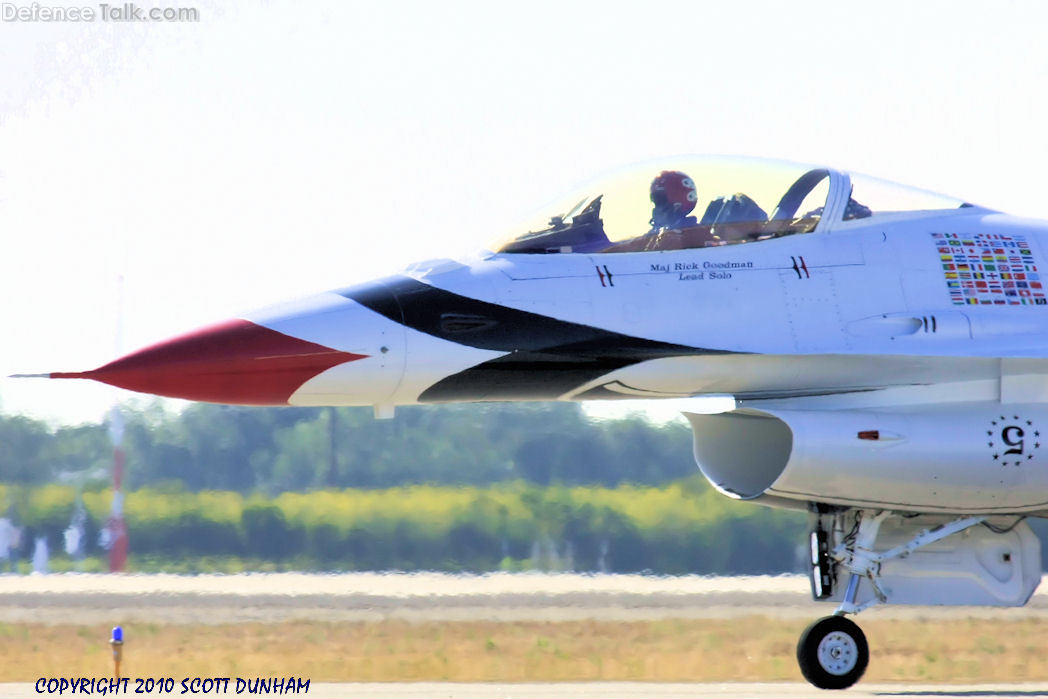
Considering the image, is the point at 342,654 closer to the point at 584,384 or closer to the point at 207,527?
the point at 207,527

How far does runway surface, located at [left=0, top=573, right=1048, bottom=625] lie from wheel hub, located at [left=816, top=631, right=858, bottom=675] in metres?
4.49

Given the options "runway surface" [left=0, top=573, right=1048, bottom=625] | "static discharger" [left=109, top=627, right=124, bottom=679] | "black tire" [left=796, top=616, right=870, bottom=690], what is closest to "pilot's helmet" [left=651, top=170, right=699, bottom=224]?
"black tire" [left=796, top=616, right=870, bottom=690]

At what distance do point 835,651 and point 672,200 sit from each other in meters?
3.02

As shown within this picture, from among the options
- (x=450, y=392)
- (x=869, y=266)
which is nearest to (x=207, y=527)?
(x=450, y=392)

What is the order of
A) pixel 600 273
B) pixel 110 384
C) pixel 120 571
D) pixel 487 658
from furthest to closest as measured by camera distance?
pixel 120 571 → pixel 487 658 → pixel 600 273 → pixel 110 384

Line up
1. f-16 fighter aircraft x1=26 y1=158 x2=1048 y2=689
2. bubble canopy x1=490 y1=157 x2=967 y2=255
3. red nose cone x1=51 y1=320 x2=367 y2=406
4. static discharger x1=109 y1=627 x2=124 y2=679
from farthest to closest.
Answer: static discharger x1=109 y1=627 x2=124 y2=679 → bubble canopy x1=490 y1=157 x2=967 y2=255 → f-16 fighter aircraft x1=26 y1=158 x2=1048 y2=689 → red nose cone x1=51 y1=320 x2=367 y2=406

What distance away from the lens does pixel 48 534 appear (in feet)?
51.0

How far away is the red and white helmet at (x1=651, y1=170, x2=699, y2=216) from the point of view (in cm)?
984

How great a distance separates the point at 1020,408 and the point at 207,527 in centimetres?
816

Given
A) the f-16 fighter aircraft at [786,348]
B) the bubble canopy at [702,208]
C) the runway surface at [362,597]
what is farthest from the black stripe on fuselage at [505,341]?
the runway surface at [362,597]

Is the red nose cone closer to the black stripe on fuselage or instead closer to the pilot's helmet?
the black stripe on fuselage

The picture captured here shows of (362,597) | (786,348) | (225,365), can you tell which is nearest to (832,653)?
(786,348)

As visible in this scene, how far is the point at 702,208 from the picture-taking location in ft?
32.5

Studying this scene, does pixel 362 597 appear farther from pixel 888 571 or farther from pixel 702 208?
pixel 702 208
